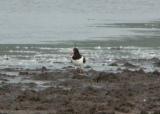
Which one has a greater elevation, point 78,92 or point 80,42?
point 80,42

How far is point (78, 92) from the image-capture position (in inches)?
620

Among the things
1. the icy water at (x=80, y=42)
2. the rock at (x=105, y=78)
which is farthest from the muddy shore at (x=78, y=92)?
the icy water at (x=80, y=42)

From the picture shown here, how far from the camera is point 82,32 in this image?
113ft

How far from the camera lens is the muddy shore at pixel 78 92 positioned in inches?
535

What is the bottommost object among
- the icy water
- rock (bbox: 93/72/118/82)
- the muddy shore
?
the muddy shore

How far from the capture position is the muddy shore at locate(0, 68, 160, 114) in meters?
13.6

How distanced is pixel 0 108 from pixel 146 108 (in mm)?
2730

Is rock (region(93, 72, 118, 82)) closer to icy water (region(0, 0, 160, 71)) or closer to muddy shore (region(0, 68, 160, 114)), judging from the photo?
muddy shore (region(0, 68, 160, 114))

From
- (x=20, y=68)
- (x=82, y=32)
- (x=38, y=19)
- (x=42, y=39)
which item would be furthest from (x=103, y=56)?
(x=38, y=19)

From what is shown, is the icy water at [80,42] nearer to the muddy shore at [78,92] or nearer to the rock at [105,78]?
the muddy shore at [78,92]

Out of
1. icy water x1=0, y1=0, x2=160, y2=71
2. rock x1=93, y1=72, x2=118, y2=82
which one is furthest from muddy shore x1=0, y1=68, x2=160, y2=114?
icy water x1=0, y1=0, x2=160, y2=71

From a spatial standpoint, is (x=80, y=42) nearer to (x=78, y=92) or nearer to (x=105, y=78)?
(x=105, y=78)

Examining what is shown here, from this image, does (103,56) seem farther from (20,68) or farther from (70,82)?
(70,82)

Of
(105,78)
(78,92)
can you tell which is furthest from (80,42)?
(78,92)
